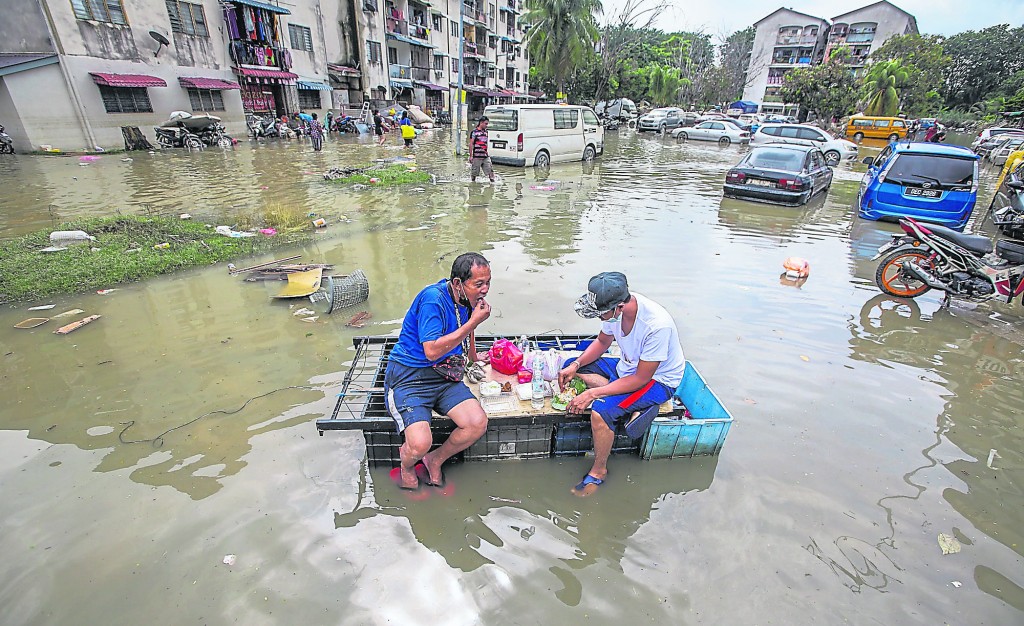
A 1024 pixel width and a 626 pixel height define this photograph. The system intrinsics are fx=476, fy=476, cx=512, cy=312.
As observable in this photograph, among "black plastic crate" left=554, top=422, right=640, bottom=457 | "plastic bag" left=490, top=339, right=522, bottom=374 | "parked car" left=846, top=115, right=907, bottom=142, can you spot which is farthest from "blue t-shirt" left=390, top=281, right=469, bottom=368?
"parked car" left=846, top=115, right=907, bottom=142

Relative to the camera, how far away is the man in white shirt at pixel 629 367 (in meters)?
2.99

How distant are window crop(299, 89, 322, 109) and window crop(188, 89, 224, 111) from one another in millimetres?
5264

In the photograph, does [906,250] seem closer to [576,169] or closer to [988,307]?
[988,307]

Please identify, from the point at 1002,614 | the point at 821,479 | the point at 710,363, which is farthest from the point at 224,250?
the point at 1002,614

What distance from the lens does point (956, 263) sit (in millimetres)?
5820

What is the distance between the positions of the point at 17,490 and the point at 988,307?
994cm

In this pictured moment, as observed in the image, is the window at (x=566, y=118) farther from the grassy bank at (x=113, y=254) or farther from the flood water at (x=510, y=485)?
the flood water at (x=510, y=485)

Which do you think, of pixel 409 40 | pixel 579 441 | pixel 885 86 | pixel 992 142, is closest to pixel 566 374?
pixel 579 441

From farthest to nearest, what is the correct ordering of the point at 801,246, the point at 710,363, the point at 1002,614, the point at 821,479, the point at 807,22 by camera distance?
the point at 807,22
the point at 801,246
the point at 710,363
the point at 821,479
the point at 1002,614

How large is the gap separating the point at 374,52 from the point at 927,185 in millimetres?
30694

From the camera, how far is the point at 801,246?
8586mm

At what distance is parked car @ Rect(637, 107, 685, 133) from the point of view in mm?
30062

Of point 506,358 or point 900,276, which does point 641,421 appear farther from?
point 900,276

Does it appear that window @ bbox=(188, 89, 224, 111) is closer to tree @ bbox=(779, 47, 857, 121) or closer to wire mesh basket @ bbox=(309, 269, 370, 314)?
wire mesh basket @ bbox=(309, 269, 370, 314)
